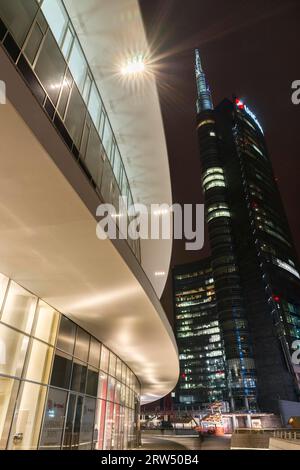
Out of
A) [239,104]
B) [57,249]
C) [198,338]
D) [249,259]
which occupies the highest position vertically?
[239,104]

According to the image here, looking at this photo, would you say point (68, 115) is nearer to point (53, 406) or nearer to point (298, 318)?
point (53, 406)

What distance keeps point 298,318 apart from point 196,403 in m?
64.2

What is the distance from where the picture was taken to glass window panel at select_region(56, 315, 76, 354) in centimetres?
1002

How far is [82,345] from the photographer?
1175 centimetres

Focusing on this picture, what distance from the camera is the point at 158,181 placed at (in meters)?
16.4

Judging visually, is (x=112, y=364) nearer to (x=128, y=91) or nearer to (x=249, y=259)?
(x=128, y=91)

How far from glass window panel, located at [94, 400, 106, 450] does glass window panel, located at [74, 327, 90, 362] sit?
2.74 meters

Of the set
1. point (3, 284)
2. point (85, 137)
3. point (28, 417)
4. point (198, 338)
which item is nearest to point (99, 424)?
point (28, 417)

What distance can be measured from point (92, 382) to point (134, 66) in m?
12.2

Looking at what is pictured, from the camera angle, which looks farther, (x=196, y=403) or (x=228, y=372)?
(x=196, y=403)

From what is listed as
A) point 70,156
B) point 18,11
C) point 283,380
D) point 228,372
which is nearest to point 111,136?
point 18,11

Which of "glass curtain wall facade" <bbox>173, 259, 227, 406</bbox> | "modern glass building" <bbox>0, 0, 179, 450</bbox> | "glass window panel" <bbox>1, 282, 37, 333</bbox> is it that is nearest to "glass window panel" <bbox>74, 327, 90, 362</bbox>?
"modern glass building" <bbox>0, 0, 179, 450</bbox>

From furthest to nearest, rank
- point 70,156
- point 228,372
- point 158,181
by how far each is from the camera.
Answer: point 228,372, point 158,181, point 70,156

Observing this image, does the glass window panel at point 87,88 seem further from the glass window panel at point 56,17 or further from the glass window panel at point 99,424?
the glass window panel at point 99,424
